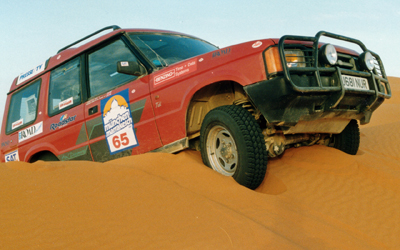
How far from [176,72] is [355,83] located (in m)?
1.79

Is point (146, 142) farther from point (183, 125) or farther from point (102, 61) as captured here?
point (102, 61)

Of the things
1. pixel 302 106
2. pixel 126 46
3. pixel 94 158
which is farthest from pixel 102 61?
pixel 302 106

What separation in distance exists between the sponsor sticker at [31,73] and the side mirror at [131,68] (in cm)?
225

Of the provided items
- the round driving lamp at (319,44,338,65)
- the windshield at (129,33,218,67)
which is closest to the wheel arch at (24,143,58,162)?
the windshield at (129,33,218,67)

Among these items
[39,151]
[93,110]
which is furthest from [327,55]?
[39,151]

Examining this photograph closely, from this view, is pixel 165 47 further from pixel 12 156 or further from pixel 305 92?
pixel 12 156

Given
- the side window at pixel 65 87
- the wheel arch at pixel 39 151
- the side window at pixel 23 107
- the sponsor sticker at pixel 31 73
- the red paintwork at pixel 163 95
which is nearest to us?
the red paintwork at pixel 163 95

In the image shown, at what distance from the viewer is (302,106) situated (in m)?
2.83

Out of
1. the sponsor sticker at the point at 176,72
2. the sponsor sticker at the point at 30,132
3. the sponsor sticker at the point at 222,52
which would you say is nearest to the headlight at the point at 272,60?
the sponsor sticker at the point at 222,52

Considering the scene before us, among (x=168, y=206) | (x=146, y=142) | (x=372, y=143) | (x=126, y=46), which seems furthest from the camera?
(x=372, y=143)

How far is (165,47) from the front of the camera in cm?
403

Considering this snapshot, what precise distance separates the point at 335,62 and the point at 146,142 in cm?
214

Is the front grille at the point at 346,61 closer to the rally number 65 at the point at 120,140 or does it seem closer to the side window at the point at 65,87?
the rally number 65 at the point at 120,140

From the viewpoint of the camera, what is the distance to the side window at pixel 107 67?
399cm
